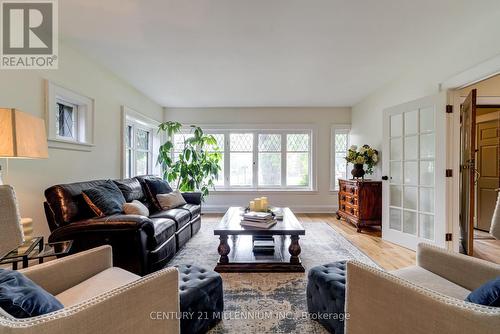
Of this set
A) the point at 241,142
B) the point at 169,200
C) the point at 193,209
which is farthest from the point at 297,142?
the point at 169,200

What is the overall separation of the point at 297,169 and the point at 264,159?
2.61ft

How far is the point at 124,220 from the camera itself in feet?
6.57

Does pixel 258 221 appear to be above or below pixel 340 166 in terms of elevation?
below

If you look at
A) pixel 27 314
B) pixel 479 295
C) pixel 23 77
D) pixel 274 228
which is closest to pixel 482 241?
pixel 274 228

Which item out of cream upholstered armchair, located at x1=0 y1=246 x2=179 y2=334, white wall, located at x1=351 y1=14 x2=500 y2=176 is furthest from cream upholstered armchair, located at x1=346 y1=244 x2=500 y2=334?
white wall, located at x1=351 y1=14 x2=500 y2=176

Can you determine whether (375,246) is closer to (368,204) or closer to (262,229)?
Result: (368,204)

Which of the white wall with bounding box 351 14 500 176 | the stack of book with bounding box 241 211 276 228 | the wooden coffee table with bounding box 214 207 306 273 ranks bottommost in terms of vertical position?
the wooden coffee table with bounding box 214 207 306 273

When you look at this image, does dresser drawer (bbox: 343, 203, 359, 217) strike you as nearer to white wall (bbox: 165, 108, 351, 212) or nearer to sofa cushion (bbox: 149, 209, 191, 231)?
white wall (bbox: 165, 108, 351, 212)

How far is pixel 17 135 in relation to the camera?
4.94 feet

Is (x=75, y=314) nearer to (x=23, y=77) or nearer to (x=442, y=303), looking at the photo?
(x=442, y=303)

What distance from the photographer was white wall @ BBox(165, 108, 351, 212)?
5184 millimetres

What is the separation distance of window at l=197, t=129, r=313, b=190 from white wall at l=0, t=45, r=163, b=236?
2193 mm

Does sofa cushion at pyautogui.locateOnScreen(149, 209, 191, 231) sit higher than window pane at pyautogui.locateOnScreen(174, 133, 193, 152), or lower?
lower

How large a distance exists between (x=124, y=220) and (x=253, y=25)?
83.1 inches
